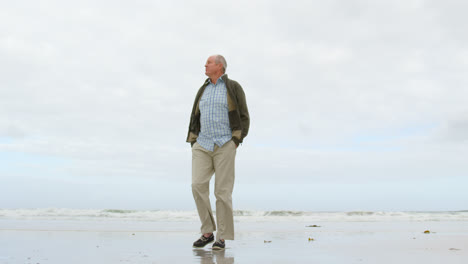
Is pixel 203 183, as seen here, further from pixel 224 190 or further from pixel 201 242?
pixel 201 242

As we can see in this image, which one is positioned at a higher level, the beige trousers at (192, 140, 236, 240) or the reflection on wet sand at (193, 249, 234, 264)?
the beige trousers at (192, 140, 236, 240)

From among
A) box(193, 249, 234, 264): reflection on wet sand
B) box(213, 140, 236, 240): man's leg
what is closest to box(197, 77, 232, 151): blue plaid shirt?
box(213, 140, 236, 240): man's leg

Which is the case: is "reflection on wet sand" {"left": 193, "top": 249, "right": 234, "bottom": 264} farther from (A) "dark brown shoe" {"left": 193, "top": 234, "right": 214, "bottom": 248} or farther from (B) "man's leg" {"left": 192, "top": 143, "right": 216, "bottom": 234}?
(B) "man's leg" {"left": 192, "top": 143, "right": 216, "bottom": 234}

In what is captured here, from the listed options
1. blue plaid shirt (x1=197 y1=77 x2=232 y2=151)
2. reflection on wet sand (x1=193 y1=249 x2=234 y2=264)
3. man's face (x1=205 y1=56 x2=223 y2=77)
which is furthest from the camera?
man's face (x1=205 y1=56 x2=223 y2=77)

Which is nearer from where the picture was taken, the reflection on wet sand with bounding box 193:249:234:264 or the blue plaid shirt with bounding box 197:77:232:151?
the reflection on wet sand with bounding box 193:249:234:264

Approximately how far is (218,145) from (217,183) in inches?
16.1

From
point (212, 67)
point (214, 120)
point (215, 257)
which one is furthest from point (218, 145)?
point (215, 257)

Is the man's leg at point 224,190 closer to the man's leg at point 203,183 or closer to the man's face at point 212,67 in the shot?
A: the man's leg at point 203,183

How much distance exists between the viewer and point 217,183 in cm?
455

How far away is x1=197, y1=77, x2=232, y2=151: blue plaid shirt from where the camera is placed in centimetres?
460

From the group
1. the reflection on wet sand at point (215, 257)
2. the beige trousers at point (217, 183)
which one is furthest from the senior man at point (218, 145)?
the reflection on wet sand at point (215, 257)

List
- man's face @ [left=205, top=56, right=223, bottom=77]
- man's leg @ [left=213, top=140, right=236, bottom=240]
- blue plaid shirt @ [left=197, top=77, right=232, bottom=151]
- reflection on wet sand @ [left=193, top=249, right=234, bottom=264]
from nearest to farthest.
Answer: reflection on wet sand @ [left=193, top=249, right=234, bottom=264] < man's leg @ [left=213, top=140, right=236, bottom=240] < blue plaid shirt @ [left=197, top=77, right=232, bottom=151] < man's face @ [left=205, top=56, right=223, bottom=77]

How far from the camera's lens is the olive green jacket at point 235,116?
4.62 metres

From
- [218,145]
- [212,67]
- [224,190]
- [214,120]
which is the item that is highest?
[212,67]
